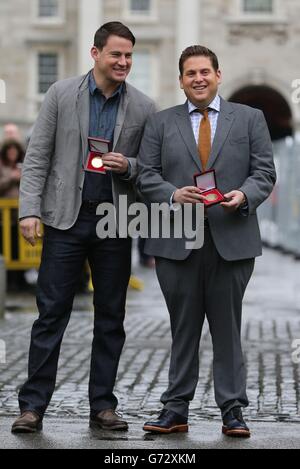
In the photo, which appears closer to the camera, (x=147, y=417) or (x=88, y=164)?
(x=88, y=164)

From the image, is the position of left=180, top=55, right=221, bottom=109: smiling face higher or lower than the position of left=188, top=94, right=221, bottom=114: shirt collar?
higher

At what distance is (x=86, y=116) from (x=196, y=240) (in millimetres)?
902

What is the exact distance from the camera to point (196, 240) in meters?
6.71

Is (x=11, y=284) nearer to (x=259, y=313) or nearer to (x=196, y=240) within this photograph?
(x=259, y=313)

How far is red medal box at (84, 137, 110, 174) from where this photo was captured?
677 centimetres

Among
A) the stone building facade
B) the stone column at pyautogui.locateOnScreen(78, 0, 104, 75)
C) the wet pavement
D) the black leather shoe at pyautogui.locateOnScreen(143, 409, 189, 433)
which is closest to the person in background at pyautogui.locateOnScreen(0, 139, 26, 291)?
the wet pavement

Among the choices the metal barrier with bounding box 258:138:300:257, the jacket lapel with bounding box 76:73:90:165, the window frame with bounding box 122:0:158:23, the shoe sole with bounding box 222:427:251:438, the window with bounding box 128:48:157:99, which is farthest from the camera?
the window with bounding box 128:48:157:99

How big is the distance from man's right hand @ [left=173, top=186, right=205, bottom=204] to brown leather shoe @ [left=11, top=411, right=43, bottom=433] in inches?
53.2

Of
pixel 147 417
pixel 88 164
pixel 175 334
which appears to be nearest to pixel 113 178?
pixel 88 164

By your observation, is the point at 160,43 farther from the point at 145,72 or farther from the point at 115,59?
the point at 115,59

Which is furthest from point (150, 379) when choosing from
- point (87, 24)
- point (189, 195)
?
point (87, 24)

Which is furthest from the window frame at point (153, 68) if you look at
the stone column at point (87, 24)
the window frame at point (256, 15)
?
the window frame at point (256, 15)

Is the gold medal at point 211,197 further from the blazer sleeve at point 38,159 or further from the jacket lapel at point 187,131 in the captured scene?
the blazer sleeve at point 38,159

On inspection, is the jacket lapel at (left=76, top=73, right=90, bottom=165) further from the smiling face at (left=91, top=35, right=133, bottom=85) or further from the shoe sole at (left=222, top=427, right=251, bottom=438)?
the shoe sole at (left=222, top=427, right=251, bottom=438)
